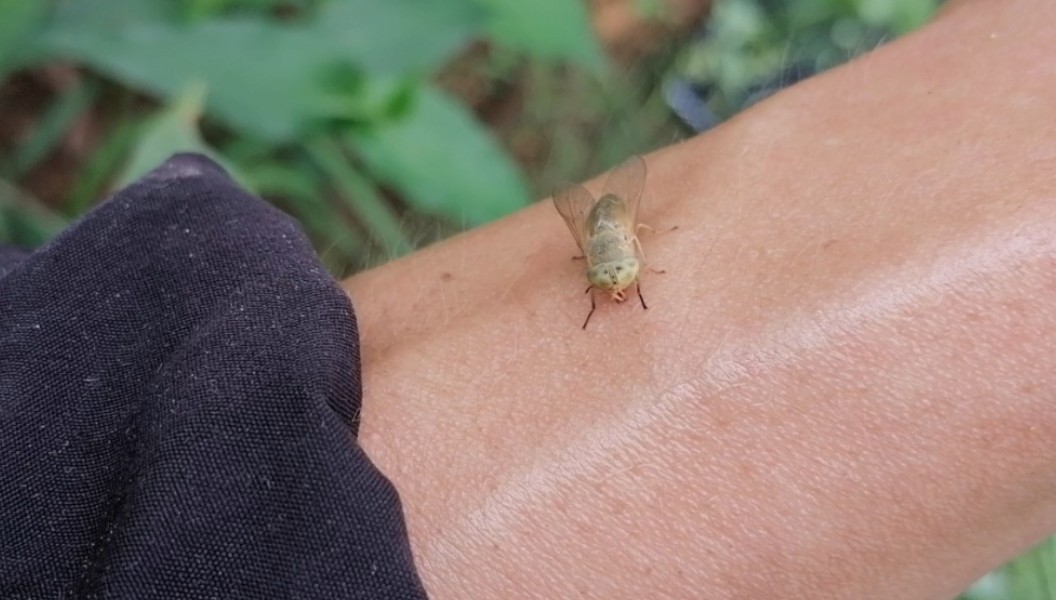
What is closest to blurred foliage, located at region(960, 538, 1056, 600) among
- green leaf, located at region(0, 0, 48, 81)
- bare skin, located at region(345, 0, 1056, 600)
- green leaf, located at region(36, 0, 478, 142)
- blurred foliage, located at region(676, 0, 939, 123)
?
bare skin, located at region(345, 0, 1056, 600)

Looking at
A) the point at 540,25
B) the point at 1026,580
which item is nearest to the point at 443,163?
the point at 540,25

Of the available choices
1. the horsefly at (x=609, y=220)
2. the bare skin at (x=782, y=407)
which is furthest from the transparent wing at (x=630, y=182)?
the bare skin at (x=782, y=407)

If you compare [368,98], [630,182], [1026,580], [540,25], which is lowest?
[368,98]

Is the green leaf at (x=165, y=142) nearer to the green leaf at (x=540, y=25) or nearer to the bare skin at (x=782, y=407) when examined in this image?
the green leaf at (x=540, y=25)

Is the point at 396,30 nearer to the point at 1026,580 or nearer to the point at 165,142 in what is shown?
the point at 165,142

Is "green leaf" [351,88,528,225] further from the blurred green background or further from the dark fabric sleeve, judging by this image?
the dark fabric sleeve
